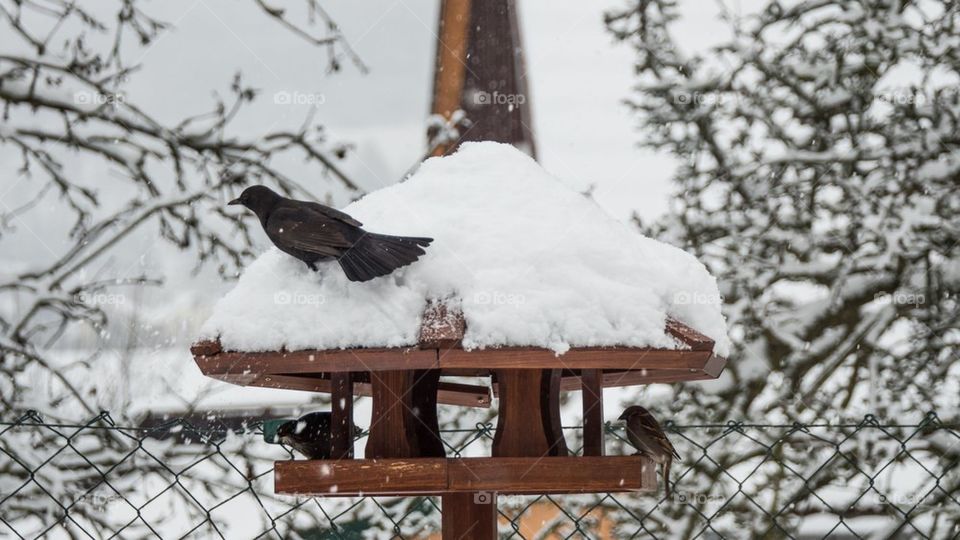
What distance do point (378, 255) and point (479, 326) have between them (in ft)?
0.67

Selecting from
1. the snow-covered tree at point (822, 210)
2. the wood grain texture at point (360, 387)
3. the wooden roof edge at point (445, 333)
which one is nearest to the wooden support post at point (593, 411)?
the wooden roof edge at point (445, 333)

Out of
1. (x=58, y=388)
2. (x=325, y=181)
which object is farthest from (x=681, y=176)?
(x=58, y=388)

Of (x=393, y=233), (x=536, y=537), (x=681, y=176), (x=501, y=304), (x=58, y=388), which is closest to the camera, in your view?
(x=501, y=304)

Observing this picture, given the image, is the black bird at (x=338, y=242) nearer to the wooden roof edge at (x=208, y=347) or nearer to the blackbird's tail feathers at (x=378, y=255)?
the blackbird's tail feathers at (x=378, y=255)

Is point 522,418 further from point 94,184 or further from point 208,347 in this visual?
point 94,184

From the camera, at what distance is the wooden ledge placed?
1.88 meters

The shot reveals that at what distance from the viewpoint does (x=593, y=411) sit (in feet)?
7.07

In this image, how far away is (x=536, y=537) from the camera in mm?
4594

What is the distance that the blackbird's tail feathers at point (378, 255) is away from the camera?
171 centimetres

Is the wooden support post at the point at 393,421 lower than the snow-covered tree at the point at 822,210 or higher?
lower

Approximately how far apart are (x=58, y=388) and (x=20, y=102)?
111 centimetres

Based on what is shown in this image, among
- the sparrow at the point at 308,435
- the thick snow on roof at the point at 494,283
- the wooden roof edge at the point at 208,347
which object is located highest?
the thick snow on roof at the point at 494,283

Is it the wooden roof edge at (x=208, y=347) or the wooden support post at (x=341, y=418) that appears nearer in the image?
the wooden roof edge at (x=208, y=347)

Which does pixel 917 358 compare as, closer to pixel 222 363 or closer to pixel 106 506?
pixel 106 506
